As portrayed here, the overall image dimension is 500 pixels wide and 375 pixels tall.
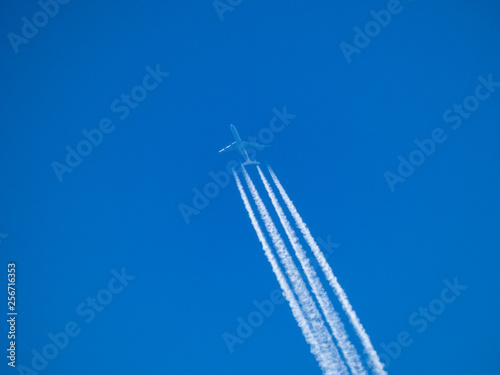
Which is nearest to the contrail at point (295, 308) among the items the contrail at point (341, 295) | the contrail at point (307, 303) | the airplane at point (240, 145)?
the contrail at point (307, 303)

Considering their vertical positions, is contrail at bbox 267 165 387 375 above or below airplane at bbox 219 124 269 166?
below

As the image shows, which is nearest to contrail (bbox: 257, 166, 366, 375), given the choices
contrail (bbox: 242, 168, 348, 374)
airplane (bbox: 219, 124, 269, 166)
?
contrail (bbox: 242, 168, 348, 374)

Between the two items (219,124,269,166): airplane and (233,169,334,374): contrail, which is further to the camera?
(219,124,269,166): airplane

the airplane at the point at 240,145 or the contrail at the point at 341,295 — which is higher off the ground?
the airplane at the point at 240,145

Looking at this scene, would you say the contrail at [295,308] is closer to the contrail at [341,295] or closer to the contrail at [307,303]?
the contrail at [307,303]

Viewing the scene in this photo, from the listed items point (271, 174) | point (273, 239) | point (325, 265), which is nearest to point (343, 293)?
point (325, 265)

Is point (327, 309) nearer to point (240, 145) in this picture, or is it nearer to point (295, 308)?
point (295, 308)

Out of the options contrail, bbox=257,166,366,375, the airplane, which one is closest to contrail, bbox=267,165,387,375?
contrail, bbox=257,166,366,375

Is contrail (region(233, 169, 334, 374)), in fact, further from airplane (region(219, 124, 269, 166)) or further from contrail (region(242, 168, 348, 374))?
airplane (region(219, 124, 269, 166))
